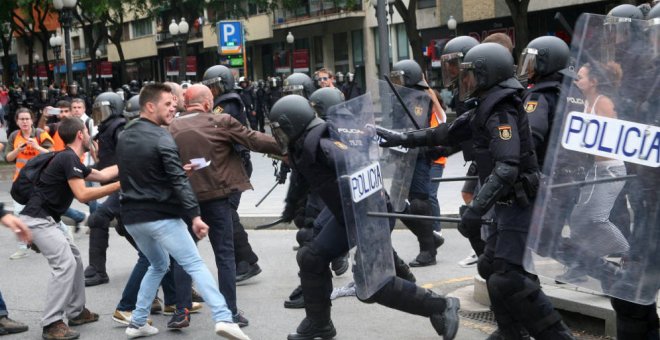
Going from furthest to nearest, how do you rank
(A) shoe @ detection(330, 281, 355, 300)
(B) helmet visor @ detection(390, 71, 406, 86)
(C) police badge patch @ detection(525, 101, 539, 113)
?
(B) helmet visor @ detection(390, 71, 406, 86) → (A) shoe @ detection(330, 281, 355, 300) → (C) police badge patch @ detection(525, 101, 539, 113)

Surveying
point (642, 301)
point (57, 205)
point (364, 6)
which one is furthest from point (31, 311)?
point (364, 6)

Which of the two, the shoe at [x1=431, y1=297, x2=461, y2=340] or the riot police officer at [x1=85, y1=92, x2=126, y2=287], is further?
the riot police officer at [x1=85, y1=92, x2=126, y2=287]

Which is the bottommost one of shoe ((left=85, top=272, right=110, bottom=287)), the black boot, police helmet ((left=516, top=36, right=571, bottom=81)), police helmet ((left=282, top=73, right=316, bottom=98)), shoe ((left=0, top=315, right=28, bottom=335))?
shoe ((left=85, top=272, right=110, bottom=287))

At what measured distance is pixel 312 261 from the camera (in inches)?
231

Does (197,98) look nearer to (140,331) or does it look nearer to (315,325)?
(140,331)

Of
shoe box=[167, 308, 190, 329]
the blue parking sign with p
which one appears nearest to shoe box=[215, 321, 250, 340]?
shoe box=[167, 308, 190, 329]

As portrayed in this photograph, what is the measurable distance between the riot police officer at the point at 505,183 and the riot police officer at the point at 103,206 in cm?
→ 408

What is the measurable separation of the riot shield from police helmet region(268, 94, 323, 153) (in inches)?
7.4

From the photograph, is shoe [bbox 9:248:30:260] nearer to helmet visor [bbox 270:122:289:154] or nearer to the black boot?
the black boot

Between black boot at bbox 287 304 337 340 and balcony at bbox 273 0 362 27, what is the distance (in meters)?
35.5

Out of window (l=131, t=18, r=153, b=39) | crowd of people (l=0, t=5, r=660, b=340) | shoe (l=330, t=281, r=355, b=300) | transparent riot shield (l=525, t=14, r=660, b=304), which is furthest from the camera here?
window (l=131, t=18, r=153, b=39)

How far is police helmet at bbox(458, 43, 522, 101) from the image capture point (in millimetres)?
5102

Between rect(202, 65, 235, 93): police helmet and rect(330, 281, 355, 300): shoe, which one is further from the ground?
rect(202, 65, 235, 93): police helmet

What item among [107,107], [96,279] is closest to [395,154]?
[107,107]
